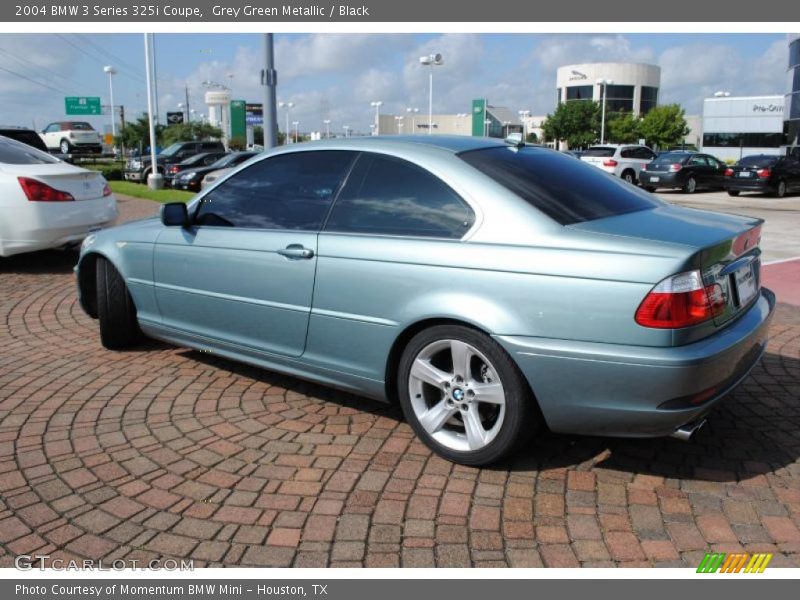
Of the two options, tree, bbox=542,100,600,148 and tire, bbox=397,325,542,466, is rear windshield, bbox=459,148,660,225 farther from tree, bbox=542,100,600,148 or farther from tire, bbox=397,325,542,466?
tree, bbox=542,100,600,148

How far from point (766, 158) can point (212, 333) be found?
23.8 metres

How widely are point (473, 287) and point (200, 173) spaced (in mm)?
19214

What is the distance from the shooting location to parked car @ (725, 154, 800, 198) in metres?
22.8

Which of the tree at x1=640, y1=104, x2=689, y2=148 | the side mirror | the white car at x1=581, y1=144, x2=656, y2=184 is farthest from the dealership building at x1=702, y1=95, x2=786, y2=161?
the side mirror

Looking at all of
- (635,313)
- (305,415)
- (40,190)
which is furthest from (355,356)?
(40,190)

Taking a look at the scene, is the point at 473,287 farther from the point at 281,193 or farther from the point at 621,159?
the point at 621,159

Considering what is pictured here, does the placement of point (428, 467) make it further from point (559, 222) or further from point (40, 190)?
point (40, 190)

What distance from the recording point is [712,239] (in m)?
3.19

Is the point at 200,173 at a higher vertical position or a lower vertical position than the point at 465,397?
higher

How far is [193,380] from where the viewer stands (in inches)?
190

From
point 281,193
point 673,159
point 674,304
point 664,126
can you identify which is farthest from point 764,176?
point 664,126

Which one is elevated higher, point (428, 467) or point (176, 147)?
point (176, 147)

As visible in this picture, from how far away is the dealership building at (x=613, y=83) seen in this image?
103 m

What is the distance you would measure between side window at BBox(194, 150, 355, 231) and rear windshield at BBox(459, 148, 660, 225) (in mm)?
840
